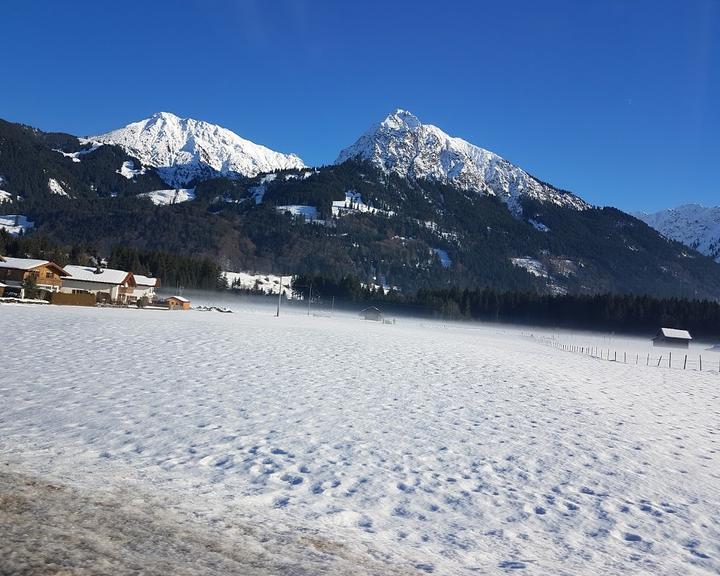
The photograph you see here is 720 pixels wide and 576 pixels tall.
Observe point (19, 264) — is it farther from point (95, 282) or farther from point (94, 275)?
point (94, 275)

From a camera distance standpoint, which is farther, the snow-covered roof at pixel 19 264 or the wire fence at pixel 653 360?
the snow-covered roof at pixel 19 264

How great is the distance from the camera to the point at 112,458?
9.27 metres

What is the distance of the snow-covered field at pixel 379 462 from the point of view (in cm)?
689

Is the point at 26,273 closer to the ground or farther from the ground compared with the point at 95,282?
farther from the ground

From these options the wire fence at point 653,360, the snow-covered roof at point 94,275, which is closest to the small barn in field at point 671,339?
the wire fence at point 653,360

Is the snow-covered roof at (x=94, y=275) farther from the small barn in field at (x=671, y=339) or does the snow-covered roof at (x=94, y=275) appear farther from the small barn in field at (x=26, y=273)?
the small barn in field at (x=671, y=339)

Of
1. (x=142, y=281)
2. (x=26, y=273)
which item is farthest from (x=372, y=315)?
(x=26, y=273)

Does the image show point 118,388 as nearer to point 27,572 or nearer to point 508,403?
point 27,572

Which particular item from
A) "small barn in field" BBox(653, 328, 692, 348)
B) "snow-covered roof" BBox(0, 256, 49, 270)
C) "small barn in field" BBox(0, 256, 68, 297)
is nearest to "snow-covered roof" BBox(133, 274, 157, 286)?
"small barn in field" BBox(0, 256, 68, 297)

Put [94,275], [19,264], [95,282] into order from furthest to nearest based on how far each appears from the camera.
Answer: [94,275], [95,282], [19,264]

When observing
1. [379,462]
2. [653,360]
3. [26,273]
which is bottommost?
[379,462]

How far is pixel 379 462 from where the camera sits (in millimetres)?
10102

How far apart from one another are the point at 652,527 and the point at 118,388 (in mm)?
13192

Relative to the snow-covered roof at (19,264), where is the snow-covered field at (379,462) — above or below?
below
